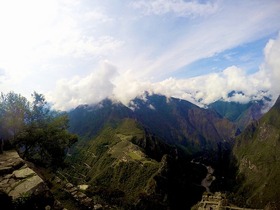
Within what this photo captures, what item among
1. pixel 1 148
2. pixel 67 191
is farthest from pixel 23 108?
pixel 67 191

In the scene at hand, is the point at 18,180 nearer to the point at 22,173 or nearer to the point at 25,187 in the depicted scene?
the point at 22,173

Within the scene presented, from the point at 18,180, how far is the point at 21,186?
1.80 metres

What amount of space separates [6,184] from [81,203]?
35.7 ft

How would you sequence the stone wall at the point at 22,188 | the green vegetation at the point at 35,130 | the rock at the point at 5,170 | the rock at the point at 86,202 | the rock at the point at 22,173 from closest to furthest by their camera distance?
the stone wall at the point at 22,188 → the rock at the point at 22,173 → the rock at the point at 5,170 → the rock at the point at 86,202 → the green vegetation at the point at 35,130

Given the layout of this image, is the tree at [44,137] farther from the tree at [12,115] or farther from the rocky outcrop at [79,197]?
the rocky outcrop at [79,197]

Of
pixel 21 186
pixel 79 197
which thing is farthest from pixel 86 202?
pixel 21 186

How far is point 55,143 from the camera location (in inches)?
1969

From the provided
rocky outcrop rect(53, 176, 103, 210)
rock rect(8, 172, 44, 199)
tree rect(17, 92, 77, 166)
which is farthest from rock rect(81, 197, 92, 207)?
tree rect(17, 92, 77, 166)

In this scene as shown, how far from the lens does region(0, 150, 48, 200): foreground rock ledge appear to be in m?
29.2

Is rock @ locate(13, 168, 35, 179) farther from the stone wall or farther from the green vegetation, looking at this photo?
the green vegetation

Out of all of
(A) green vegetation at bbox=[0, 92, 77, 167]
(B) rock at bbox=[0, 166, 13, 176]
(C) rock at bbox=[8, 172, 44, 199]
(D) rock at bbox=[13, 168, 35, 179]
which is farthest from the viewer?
(A) green vegetation at bbox=[0, 92, 77, 167]

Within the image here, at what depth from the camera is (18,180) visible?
103 feet

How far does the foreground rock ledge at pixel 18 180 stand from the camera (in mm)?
29234

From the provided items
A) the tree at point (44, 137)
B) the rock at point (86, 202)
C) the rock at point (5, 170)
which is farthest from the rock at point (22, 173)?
the tree at point (44, 137)
